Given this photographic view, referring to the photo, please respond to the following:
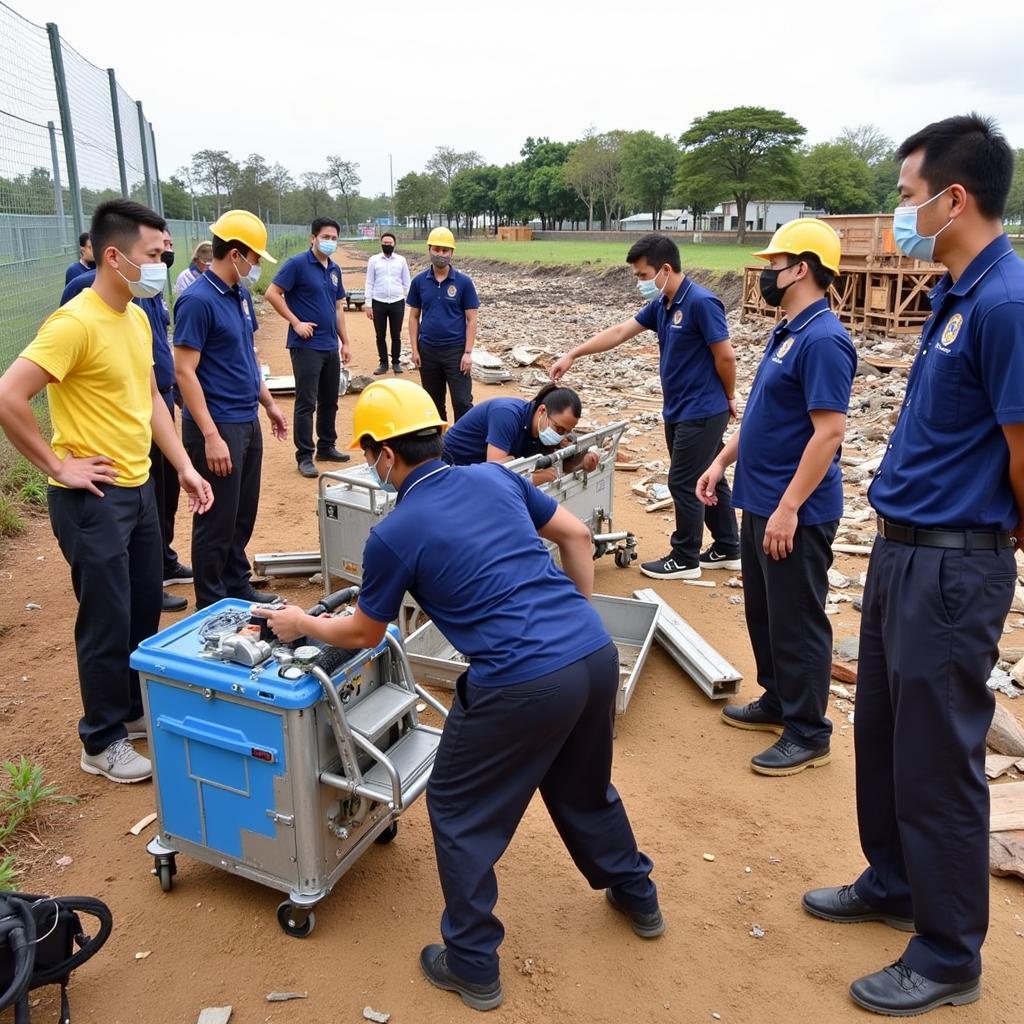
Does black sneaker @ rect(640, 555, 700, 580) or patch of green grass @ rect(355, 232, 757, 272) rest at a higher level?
patch of green grass @ rect(355, 232, 757, 272)

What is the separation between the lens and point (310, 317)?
8492mm

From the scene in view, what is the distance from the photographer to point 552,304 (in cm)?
3278

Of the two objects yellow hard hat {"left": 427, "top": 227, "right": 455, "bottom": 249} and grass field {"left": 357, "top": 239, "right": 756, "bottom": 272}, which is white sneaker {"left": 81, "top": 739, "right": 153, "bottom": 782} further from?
grass field {"left": 357, "top": 239, "right": 756, "bottom": 272}

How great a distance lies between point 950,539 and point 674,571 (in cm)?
400

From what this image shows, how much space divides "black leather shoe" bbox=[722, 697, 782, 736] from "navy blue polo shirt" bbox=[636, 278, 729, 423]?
7.36 ft

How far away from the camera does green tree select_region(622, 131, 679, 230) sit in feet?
235

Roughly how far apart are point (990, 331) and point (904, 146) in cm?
69

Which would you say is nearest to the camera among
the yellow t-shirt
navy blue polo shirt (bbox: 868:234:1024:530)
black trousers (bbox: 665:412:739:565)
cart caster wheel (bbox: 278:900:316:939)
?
navy blue polo shirt (bbox: 868:234:1024:530)

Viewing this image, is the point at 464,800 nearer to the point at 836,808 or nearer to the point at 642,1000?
the point at 642,1000

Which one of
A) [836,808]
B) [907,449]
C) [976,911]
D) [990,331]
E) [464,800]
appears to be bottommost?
[836,808]

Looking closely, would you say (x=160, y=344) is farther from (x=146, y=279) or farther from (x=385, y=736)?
(x=385, y=736)

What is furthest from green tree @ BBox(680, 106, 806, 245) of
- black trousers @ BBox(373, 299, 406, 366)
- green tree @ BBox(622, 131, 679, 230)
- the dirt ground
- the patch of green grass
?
the dirt ground

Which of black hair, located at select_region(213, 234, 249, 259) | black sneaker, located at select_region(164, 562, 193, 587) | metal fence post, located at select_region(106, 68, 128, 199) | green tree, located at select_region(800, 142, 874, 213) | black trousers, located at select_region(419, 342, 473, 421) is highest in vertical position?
green tree, located at select_region(800, 142, 874, 213)

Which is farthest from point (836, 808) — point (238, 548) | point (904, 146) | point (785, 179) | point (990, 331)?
point (785, 179)
